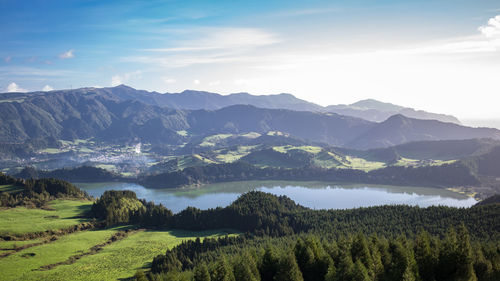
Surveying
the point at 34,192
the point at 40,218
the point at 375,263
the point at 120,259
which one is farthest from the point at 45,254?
the point at 375,263

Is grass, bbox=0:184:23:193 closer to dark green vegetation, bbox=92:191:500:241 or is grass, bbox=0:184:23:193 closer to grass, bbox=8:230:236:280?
dark green vegetation, bbox=92:191:500:241

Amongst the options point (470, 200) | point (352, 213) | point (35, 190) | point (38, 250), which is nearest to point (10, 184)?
point (35, 190)

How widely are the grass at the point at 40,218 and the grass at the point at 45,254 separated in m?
7.82

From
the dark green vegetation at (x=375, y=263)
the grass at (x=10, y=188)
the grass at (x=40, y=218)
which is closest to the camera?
the dark green vegetation at (x=375, y=263)

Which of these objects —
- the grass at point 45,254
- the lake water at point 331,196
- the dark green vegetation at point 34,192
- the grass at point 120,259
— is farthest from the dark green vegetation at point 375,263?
the lake water at point 331,196

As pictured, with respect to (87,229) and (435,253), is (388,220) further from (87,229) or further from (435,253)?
(87,229)

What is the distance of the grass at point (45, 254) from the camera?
185ft

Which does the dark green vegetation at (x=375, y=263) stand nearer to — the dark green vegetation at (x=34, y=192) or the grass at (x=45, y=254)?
the grass at (x=45, y=254)

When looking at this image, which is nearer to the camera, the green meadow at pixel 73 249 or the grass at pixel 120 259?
the grass at pixel 120 259

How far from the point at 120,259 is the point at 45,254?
45.6 feet

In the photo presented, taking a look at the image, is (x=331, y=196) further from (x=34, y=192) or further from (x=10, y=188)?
(x=10, y=188)

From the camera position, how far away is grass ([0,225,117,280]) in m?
56.5

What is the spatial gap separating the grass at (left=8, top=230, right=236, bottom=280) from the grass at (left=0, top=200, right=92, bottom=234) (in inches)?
395

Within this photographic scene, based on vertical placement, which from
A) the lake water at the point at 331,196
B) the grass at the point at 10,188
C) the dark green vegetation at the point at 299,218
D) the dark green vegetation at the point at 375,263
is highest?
the grass at the point at 10,188
